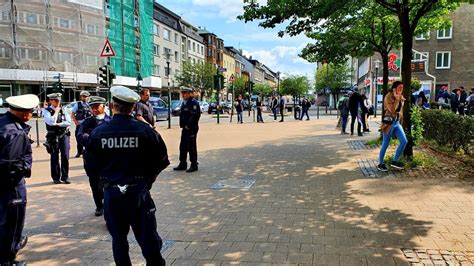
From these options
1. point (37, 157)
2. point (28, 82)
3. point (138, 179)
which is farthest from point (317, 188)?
point (28, 82)

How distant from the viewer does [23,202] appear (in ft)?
13.5

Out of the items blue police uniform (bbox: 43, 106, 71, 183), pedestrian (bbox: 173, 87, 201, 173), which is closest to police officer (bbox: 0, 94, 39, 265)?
blue police uniform (bbox: 43, 106, 71, 183)

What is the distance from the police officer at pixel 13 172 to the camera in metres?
3.93

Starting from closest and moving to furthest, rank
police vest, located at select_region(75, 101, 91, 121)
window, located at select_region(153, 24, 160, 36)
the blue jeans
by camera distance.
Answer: the blue jeans → police vest, located at select_region(75, 101, 91, 121) → window, located at select_region(153, 24, 160, 36)

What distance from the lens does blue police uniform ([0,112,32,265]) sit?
12.9 feet

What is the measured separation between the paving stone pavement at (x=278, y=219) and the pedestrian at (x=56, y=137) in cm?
30

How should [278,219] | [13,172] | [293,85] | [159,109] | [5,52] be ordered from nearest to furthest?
[13,172]
[278,219]
[159,109]
[5,52]
[293,85]

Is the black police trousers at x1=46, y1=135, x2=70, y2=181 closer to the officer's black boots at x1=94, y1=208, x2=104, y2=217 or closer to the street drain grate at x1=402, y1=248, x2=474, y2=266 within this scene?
the officer's black boots at x1=94, y1=208, x2=104, y2=217

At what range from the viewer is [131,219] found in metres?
3.28

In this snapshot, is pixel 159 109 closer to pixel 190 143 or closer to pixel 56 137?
pixel 190 143

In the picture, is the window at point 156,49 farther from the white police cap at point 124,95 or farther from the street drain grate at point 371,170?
the white police cap at point 124,95

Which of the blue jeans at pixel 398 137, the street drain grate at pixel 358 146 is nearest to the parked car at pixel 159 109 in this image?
the street drain grate at pixel 358 146

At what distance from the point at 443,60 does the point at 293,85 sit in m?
33.5

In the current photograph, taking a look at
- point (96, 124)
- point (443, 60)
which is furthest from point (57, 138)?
point (443, 60)
